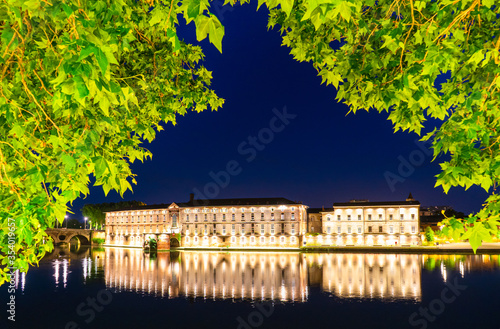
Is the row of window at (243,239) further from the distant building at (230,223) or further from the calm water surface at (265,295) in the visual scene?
the calm water surface at (265,295)

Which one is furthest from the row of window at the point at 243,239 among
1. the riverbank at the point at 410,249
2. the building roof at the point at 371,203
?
the building roof at the point at 371,203

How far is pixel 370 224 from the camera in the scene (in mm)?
85312

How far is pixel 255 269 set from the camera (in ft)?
196

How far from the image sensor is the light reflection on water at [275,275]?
43219 millimetres

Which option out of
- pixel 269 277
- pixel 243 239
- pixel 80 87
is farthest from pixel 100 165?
pixel 243 239

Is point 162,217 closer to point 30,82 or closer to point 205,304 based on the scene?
point 205,304

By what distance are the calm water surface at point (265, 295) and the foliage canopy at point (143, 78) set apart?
28865mm

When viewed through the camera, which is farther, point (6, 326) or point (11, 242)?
point (6, 326)

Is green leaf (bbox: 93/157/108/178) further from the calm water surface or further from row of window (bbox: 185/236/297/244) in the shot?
row of window (bbox: 185/236/297/244)

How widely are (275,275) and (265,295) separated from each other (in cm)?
1197

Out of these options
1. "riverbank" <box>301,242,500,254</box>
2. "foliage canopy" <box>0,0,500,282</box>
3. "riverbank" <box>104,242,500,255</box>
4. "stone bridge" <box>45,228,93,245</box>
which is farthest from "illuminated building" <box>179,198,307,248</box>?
"foliage canopy" <box>0,0,500,282</box>

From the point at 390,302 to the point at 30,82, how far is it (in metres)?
40.1

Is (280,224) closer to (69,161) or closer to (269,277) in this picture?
(269,277)

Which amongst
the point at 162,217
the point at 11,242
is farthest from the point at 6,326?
the point at 162,217
